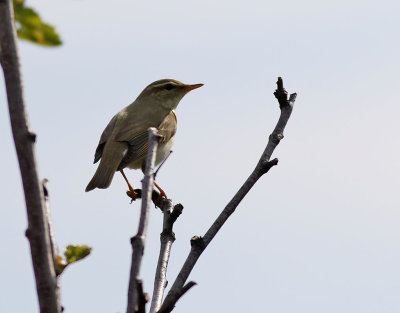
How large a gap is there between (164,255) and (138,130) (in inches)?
228

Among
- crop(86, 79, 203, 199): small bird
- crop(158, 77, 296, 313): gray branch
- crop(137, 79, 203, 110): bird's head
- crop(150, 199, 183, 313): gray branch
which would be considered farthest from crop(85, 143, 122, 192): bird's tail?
crop(158, 77, 296, 313): gray branch

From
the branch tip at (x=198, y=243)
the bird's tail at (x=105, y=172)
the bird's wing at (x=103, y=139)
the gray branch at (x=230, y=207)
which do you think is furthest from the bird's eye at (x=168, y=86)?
the branch tip at (x=198, y=243)

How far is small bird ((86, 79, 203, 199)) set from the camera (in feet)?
28.0

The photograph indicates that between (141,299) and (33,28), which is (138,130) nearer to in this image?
(141,299)

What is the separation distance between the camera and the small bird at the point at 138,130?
28.0 ft

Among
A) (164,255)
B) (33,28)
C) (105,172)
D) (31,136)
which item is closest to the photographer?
(31,136)

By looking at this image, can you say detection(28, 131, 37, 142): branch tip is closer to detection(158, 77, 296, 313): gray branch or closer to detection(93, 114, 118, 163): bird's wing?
detection(158, 77, 296, 313): gray branch

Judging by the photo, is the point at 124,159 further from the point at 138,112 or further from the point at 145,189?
the point at 145,189

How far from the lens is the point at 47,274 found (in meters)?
1.96

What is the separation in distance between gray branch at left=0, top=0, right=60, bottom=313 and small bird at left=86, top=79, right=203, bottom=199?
5.48m

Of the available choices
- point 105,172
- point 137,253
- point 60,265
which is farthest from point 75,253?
point 105,172

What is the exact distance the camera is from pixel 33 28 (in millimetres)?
1936

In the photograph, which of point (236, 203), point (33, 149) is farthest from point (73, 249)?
point (33, 149)

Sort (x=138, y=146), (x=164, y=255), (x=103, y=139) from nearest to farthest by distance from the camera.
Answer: (x=164, y=255) → (x=138, y=146) → (x=103, y=139)
